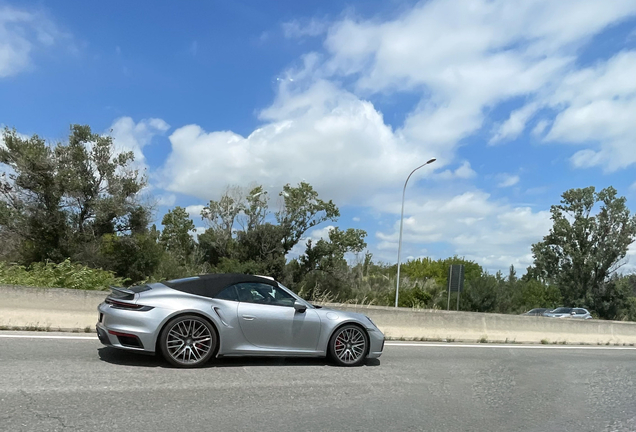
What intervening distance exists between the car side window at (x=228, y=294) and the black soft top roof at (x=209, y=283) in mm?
41

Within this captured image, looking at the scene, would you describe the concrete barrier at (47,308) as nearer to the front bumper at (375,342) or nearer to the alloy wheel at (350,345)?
the alloy wheel at (350,345)

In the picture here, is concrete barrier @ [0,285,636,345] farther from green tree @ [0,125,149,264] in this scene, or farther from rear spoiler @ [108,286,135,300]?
green tree @ [0,125,149,264]

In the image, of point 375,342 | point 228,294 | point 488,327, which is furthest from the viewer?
point 488,327

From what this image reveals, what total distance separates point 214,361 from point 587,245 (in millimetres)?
56156

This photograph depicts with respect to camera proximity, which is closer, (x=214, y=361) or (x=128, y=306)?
(x=128, y=306)

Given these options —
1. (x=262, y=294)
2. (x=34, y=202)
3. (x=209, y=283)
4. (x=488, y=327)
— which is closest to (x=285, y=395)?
(x=262, y=294)

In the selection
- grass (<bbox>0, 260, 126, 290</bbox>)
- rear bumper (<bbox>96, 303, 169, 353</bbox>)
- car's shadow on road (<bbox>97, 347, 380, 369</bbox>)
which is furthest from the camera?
grass (<bbox>0, 260, 126, 290</bbox>)

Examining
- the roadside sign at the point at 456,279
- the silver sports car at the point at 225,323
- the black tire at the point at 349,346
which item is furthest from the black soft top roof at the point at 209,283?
the roadside sign at the point at 456,279

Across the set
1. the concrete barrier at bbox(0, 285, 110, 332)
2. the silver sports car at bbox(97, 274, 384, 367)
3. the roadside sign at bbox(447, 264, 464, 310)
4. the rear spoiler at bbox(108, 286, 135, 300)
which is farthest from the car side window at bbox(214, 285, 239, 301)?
the roadside sign at bbox(447, 264, 464, 310)

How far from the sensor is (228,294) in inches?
293

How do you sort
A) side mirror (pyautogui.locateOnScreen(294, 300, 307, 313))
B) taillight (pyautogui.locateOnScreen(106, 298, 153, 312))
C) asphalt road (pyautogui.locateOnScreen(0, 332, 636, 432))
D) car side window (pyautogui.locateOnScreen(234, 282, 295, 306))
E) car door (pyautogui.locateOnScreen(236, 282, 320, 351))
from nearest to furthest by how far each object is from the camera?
asphalt road (pyautogui.locateOnScreen(0, 332, 636, 432))
taillight (pyautogui.locateOnScreen(106, 298, 153, 312))
car door (pyautogui.locateOnScreen(236, 282, 320, 351))
car side window (pyautogui.locateOnScreen(234, 282, 295, 306))
side mirror (pyautogui.locateOnScreen(294, 300, 307, 313))

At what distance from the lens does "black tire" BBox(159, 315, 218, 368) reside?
6887 millimetres

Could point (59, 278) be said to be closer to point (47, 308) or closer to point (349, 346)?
point (47, 308)

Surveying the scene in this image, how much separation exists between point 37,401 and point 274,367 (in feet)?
10.9
